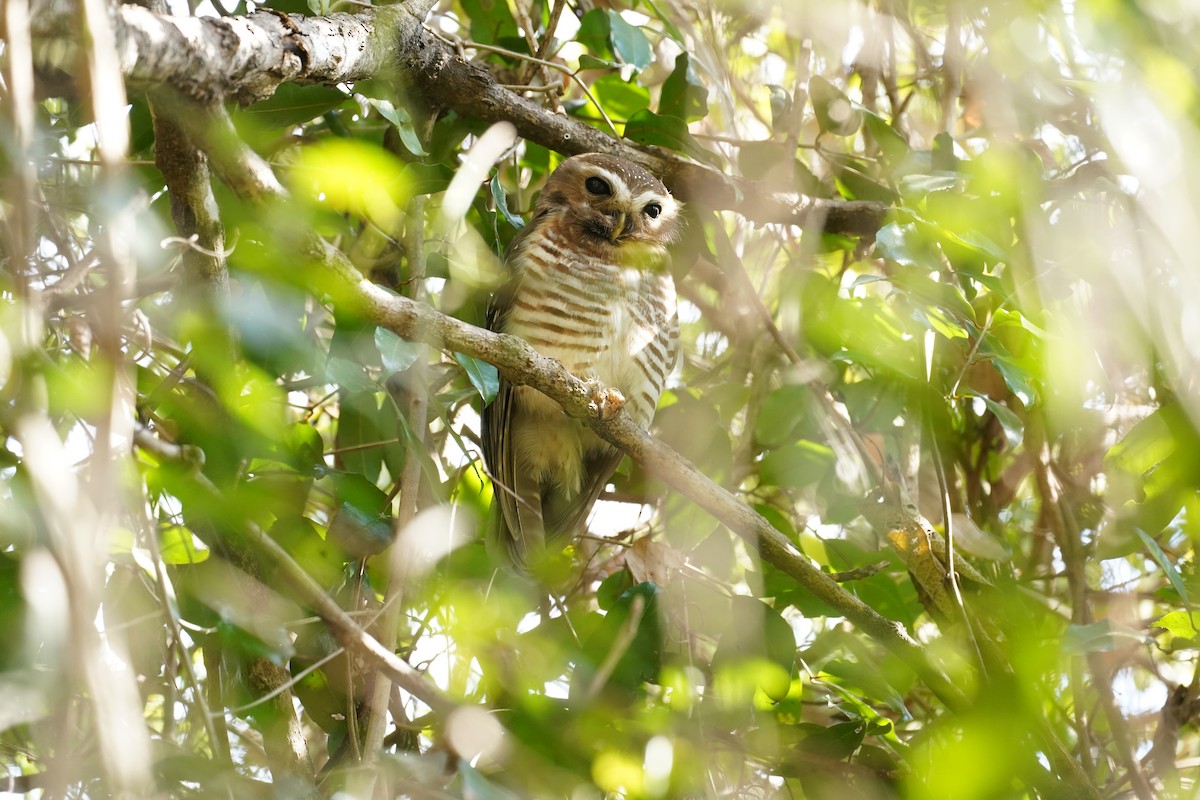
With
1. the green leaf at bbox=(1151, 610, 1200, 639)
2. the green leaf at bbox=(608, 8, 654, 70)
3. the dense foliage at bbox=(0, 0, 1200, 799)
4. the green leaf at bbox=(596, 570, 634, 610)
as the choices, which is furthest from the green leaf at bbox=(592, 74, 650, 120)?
the green leaf at bbox=(1151, 610, 1200, 639)

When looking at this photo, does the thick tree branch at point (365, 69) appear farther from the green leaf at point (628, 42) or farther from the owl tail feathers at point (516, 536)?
the owl tail feathers at point (516, 536)

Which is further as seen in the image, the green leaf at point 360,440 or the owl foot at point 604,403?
the green leaf at point 360,440

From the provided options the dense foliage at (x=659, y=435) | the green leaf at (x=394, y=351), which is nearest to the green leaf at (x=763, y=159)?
the dense foliage at (x=659, y=435)

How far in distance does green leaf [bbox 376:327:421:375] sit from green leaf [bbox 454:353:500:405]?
0.67 ft

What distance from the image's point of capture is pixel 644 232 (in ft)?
10.0

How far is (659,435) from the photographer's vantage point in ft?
9.16

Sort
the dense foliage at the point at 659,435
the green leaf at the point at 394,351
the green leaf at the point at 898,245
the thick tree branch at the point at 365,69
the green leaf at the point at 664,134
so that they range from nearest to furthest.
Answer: the thick tree branch at the point at 365,69
the dense foliage at the point at 659,435
the green leaf at the point at 394,351
the green leaf at the point at 898,245
the green leaf at the point at 664,134

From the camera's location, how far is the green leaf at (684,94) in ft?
8.51

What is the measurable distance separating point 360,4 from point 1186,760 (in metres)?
2.53

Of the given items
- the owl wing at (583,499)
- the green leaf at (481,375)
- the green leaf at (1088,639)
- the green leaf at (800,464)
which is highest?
the green leaf at (481,375)

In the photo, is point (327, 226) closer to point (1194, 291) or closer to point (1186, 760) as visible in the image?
point (1194, 291)

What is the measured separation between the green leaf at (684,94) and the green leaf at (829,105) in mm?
282

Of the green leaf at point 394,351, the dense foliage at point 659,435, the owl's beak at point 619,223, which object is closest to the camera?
the dense foliage at point 659,435

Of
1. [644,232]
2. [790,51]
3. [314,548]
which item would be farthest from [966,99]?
[314,548]
